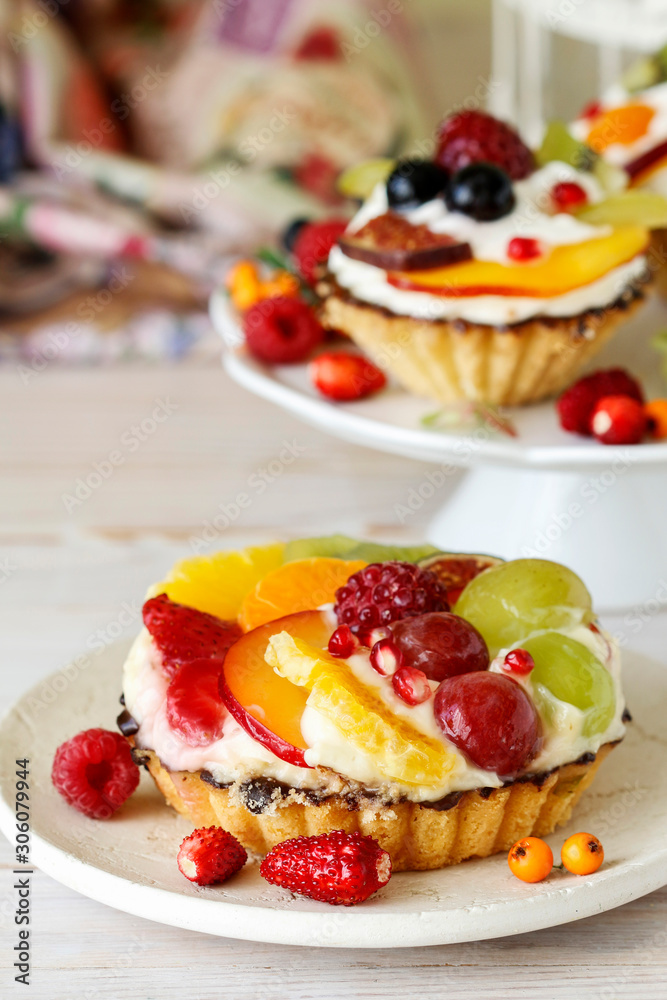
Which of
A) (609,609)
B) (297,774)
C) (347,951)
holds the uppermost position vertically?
(297,774)

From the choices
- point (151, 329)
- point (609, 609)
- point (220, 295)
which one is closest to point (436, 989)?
point (609, 609)

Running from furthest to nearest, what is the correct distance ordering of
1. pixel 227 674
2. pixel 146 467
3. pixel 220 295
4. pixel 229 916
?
pixel 146 467 < pixel 220 295 < pixel 227 674 < pixel 229 916

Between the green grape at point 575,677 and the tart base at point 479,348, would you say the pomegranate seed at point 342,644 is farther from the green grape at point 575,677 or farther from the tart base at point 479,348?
the tart base at point 479,348

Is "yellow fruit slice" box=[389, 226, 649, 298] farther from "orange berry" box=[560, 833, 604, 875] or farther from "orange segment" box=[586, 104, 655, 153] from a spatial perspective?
"orange berry" box=[560, 833, 604, 875]

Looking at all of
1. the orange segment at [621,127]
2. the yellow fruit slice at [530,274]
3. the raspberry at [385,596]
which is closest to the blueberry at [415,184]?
the yellow fruit slice at [530,274]

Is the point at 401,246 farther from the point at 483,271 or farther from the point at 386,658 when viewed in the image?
the point at 386,658

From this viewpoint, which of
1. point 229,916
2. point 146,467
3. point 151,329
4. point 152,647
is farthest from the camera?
point 151,329

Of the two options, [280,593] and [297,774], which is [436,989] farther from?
[280,593]

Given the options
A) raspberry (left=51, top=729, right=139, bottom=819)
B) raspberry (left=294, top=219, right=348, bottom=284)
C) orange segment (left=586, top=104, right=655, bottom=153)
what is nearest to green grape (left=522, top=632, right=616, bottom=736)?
raspberry (left=51, top=729, right=139, bottom=819)
